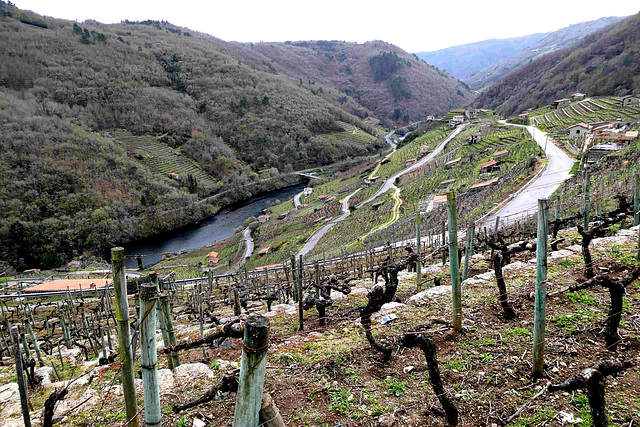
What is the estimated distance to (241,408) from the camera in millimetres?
2344

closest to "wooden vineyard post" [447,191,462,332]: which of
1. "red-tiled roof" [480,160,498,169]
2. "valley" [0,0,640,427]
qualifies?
"valley" [0,0,640,427]

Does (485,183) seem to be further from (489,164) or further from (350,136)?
(350,136)

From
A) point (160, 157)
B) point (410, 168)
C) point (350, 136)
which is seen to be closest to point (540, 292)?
point (410, 168)

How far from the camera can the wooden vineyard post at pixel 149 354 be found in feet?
10.2

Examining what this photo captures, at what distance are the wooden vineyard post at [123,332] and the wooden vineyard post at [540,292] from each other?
515 centimetres

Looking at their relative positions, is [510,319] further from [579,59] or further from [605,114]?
[579,59]

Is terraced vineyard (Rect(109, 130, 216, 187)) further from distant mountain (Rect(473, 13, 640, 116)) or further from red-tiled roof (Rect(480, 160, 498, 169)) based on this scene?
distant mountain (Rect(473, 13, 640, 116))

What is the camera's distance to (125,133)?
83.8 meters

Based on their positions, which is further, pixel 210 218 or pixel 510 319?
pixel 210 218

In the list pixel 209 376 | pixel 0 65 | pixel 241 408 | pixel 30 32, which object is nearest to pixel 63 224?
pixel 209 376

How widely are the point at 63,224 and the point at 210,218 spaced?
2434cm

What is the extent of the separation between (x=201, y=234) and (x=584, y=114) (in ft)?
249

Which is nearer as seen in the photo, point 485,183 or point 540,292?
point 540,292

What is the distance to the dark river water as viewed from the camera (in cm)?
5212
